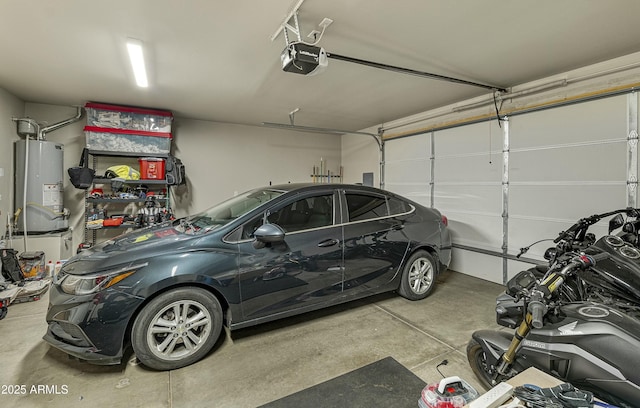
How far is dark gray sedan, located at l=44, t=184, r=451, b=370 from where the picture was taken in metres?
1.92

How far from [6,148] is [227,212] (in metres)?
3.73

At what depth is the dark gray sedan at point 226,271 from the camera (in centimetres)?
192

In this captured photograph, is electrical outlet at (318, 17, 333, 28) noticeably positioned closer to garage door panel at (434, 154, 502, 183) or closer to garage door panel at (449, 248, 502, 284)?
garage door panel at (434, 154, 502, 183)

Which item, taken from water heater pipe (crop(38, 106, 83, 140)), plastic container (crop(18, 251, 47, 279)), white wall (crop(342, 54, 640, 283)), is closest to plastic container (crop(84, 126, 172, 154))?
water heater pipe (crop(38, 106, 83, 140))

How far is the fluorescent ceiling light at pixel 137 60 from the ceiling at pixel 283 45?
0.26 feet

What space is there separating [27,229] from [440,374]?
5.64m

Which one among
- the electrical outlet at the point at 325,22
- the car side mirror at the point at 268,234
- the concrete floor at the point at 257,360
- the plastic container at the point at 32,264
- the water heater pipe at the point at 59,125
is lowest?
the concrete floor at the point at 257,360

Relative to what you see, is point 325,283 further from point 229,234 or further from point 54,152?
point 54,152

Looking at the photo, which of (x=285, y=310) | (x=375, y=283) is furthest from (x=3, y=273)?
(x=375, y=283)

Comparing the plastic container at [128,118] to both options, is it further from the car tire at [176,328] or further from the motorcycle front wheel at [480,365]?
the motorcycle front wheel at [480,365]

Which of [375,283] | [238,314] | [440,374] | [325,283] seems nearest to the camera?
[440,374]

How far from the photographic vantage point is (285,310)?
2.49m

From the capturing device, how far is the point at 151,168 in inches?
191

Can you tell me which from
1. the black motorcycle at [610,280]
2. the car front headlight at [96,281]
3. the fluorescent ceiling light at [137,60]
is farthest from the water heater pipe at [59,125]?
the black motorcycle at [610,280]
